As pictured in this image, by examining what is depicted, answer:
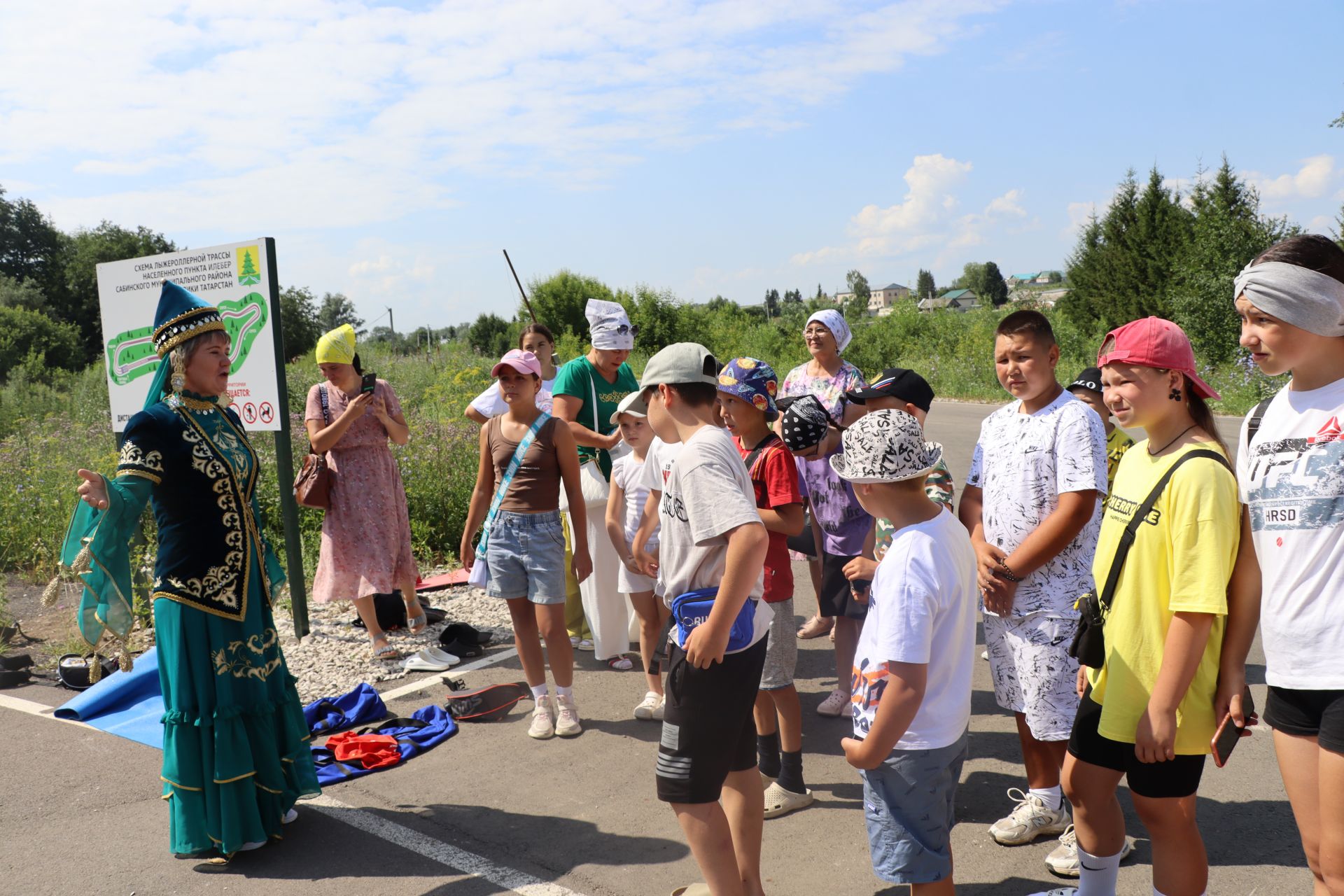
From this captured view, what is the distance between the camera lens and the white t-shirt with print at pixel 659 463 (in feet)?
11.9

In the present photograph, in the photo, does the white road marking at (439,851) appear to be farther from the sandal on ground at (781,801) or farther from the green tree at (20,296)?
the green tree at (20,296)

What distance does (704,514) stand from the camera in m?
2.87

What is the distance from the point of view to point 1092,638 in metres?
2.74

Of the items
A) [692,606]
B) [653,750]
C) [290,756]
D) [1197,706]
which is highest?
[692,606]

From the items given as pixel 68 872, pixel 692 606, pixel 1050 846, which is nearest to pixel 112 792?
pixel 68 872

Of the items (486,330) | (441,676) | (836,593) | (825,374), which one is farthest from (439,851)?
(486,330)

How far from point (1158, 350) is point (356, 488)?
5068 mm

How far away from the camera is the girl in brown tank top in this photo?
494 centimetres

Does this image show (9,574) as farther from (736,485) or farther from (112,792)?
(736,485)

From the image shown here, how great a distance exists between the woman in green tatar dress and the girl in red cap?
3.14 m

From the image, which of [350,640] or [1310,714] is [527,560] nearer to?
[350,640]

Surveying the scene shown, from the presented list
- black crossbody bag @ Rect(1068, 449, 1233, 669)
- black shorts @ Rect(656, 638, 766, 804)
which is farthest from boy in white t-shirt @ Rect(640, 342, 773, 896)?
black crossbody bag @ Rect(1068, 449, 1233, 669)

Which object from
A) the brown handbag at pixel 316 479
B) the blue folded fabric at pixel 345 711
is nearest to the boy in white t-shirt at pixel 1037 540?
the blue folded fabric at pixel 345 711

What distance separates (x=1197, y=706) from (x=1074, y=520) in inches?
34.8
